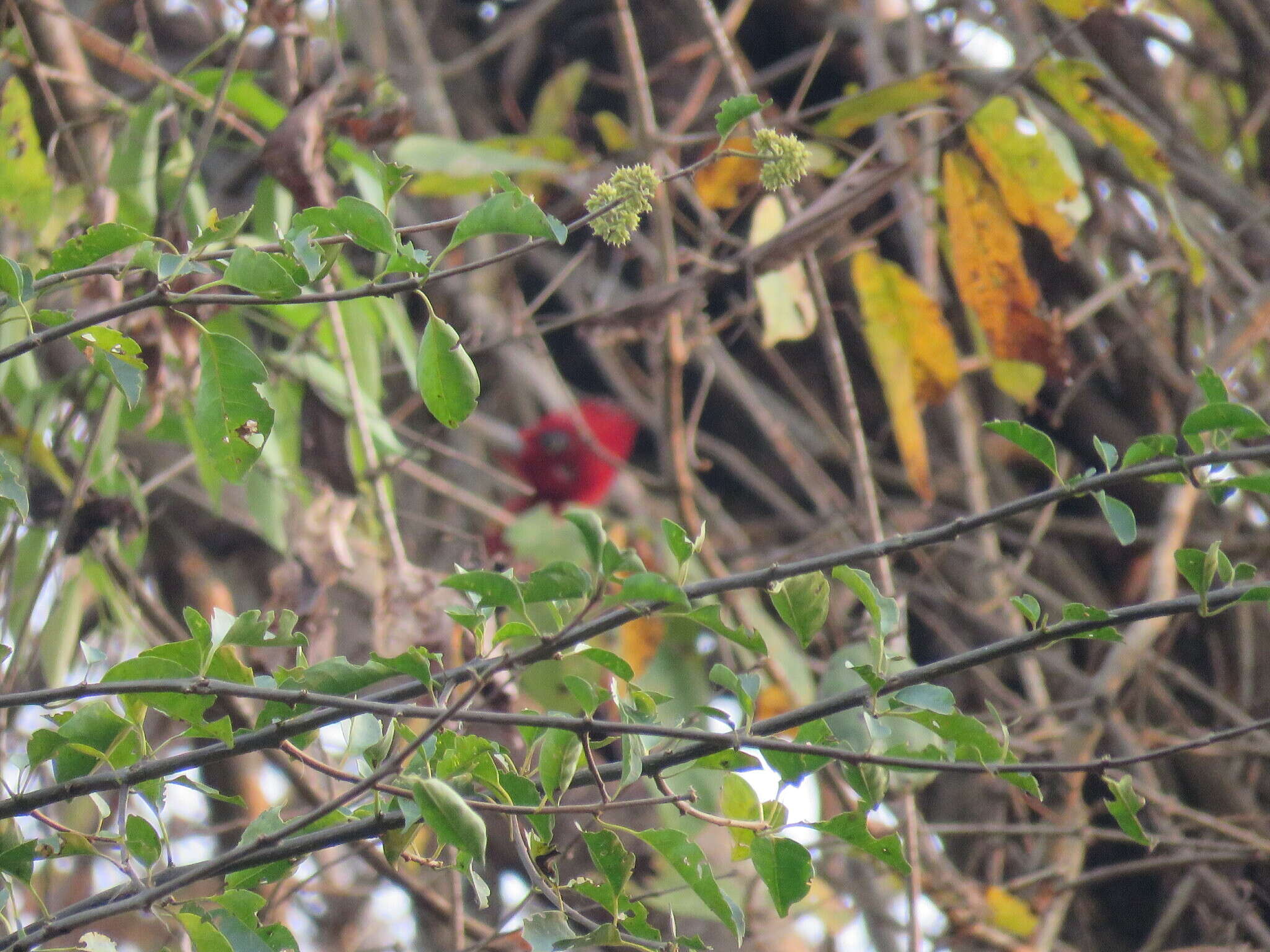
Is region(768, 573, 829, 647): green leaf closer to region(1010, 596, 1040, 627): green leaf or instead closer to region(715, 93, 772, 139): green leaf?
region(1010, 596, 1040, 627): green leaf

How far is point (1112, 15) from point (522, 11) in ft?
3.38

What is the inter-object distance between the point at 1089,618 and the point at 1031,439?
86 millimetres

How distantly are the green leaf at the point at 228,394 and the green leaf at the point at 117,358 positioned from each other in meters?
0.03

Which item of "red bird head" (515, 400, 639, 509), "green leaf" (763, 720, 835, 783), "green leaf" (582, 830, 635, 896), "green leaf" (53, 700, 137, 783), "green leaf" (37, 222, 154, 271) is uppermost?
"green leaf" (37, 222, 154, 271)

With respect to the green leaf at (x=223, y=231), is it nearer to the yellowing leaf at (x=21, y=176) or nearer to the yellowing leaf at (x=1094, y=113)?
the yellowing leaf at (x=21, y=176)

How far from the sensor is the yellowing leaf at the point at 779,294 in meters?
1.21

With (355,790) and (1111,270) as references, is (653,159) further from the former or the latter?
(355,790)

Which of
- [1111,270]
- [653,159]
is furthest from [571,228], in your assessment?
[1111,270]

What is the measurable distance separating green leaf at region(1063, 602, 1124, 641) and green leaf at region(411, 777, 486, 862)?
0.83ft

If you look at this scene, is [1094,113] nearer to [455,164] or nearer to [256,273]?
[455,164]

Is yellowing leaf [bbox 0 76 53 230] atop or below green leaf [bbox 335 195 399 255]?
atop

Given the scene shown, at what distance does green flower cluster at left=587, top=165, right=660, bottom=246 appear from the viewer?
530 millimetres

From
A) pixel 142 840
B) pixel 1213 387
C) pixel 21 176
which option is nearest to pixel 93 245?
pixel 142 840

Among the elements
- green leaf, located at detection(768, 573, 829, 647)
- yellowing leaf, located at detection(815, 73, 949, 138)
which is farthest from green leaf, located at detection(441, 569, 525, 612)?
yellowing leaf, located at detection(815, 73, 949, 138)
